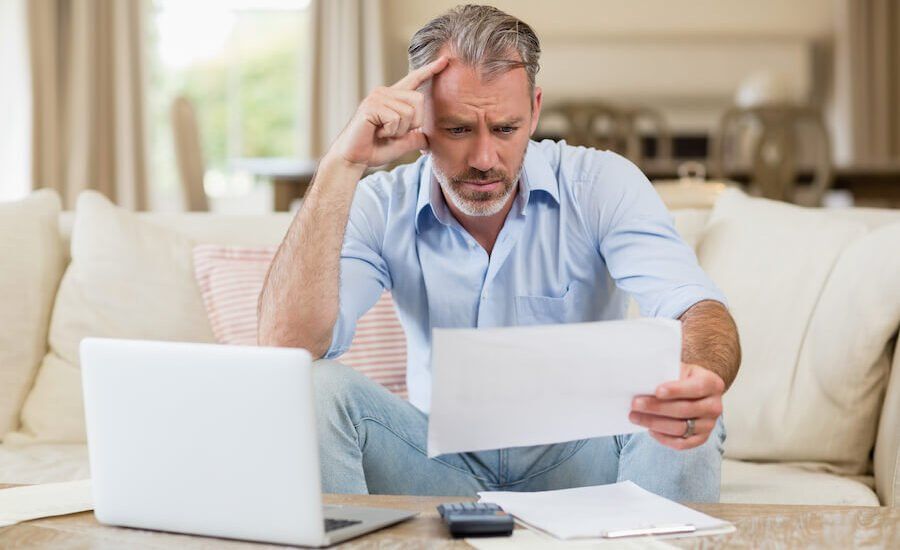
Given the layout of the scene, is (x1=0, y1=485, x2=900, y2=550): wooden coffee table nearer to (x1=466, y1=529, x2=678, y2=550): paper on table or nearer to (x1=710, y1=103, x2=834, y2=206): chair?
(x1=466, y1=529, x2=678, y2=550): paper on table

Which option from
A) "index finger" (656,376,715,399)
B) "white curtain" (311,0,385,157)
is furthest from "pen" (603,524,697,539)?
"white curtain" (311,0,385,157)

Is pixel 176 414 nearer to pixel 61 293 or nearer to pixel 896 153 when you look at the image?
pixel 61 293

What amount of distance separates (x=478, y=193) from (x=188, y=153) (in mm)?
2329

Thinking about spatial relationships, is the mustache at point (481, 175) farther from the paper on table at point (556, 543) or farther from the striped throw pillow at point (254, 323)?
the paper on table at point (556, 543)

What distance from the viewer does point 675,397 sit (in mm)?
1047

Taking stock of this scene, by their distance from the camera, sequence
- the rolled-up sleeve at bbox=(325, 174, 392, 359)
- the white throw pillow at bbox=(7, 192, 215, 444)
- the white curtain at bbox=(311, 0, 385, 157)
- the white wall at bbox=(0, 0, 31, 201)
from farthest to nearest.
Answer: the white curtain at bbox=(311, 0, 385, 157) < the white wall at bbox=(0, 0, 31, 201) < the white throw pillow at bbox=(7, 192, 215, 444) < the rolled-up sleeve at bbox=(325, 174, 392, 359)

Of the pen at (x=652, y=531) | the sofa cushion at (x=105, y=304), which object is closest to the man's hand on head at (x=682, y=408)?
the pen at (x=652, y=531)

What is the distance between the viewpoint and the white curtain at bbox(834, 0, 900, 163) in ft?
20.6

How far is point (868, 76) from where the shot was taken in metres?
6.32

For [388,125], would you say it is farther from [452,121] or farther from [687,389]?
[687,389]

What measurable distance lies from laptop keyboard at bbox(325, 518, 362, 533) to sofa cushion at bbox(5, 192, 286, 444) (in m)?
0.99

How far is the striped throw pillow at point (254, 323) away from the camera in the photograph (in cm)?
191

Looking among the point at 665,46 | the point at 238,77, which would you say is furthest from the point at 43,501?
the point at 665,46

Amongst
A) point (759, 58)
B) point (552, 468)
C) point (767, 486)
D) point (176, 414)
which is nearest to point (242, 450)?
point (176, 414)
